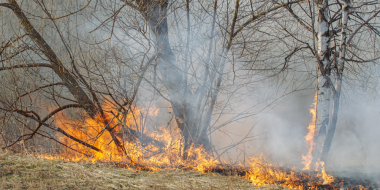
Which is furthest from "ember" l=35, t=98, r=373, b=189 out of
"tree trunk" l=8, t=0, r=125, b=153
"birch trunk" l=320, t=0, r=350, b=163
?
"birch trunk" l=320, t=0, r=350, b=163

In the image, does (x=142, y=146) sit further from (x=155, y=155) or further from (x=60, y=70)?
(x=60, y=70)

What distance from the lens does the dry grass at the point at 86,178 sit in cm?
358

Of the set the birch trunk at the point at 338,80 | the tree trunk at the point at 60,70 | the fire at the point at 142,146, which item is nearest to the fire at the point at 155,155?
the fire at the point at 142,146

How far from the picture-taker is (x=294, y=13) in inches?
246

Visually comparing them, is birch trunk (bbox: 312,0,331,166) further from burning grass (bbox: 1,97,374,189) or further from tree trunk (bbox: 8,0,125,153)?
tree trunk (bbox: 8,0,125,153)

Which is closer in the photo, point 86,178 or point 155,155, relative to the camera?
point 86,178

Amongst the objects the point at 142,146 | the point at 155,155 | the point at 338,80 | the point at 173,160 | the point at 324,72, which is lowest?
the point at 173,160

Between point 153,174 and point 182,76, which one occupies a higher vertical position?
point 182,76

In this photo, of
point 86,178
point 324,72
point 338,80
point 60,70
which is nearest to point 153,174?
point 86,178

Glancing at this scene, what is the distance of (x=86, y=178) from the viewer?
12.8 ft

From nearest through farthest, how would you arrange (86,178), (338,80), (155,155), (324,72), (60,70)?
(86,178), (338,80), (324,72), (60,70), (155,155)

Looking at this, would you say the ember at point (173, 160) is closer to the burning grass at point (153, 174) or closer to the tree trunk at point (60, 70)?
the burning grass at point (153, 174)

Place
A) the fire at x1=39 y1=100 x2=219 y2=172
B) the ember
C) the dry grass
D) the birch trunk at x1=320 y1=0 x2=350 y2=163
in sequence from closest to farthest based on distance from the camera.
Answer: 1. the dry grass
2. the ember
3. the birch trunk at x1=320 y1=0 x2=350 y2=163
4. the fire at x1=39 y1=100 x2=219 y2=172

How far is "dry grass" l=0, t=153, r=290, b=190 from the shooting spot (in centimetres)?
358
